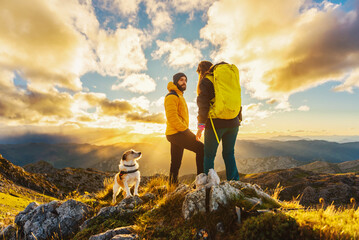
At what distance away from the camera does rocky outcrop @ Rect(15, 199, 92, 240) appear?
4668 millimetres

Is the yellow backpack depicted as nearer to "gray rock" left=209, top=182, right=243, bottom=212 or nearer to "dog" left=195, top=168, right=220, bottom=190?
"dog" left=195, top=168, right=220, bottom=190

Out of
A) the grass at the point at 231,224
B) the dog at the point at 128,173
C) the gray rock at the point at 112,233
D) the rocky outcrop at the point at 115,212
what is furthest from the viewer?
the dog at the point at 128,173

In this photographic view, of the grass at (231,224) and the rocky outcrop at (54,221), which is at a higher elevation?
the grass at (231,224)

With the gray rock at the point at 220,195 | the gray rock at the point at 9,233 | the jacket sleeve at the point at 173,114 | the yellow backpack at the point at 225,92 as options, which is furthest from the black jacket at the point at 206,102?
the gray rock at the point at 9,233

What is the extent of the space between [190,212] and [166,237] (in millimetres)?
607

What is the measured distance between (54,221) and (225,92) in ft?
19.6

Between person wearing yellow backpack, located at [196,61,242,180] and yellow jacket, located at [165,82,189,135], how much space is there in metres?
0.82

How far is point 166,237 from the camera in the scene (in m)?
3.03

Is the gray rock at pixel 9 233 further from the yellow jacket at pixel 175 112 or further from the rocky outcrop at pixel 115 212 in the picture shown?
the yellow jacket at pixel 175 112

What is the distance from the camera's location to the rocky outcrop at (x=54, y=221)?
467cm

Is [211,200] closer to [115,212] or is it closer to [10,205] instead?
[115,212]

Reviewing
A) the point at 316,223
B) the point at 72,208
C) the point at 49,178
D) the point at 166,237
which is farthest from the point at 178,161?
the point at 49,178

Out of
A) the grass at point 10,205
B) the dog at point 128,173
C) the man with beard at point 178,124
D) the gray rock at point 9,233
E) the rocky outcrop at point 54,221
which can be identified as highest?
the man with beard at point 178,124

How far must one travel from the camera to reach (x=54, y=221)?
15.9ft
